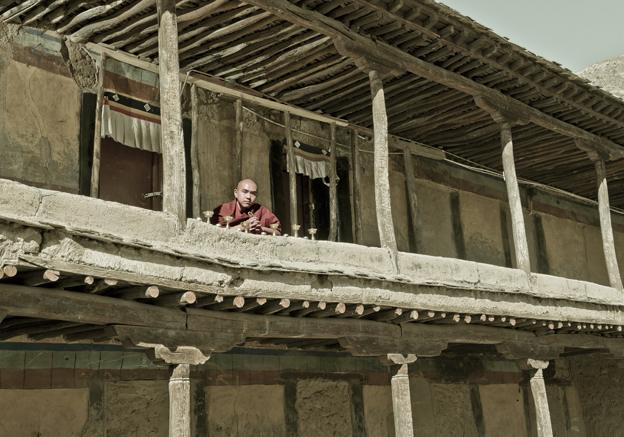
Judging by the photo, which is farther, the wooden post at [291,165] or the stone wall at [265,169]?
the wooden post at [291,165]

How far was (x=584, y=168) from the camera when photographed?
13.1m

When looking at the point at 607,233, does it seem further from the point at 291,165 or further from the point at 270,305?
the point at 270,305

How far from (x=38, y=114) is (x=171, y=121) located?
2.34m

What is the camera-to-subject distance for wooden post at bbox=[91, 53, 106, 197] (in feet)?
26.8

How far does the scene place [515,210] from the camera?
944 cm

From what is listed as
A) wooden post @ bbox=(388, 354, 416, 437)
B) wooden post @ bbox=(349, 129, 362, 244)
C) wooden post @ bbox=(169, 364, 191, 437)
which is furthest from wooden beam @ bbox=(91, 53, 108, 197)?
wooden post @ bbox=(349, 129, 362, 244)

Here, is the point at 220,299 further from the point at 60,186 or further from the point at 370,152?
the point at 370,152

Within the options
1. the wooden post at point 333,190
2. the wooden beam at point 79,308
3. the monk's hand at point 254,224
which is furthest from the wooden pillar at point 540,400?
the wooden beam at point 79,308

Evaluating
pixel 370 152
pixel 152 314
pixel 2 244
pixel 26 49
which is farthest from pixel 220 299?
pixel 370 152

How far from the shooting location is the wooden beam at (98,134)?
8156 mm

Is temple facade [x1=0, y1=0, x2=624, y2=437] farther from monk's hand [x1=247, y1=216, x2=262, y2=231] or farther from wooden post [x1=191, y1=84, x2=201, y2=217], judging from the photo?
monk's hand [x1=247, y1=216, x2=262, y2=231]

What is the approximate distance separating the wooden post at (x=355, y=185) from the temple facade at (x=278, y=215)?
0.18 ft

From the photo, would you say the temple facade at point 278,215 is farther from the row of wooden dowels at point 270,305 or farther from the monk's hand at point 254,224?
the monk's hand at point 254,224

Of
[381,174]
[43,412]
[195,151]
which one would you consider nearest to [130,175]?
[195,151]
